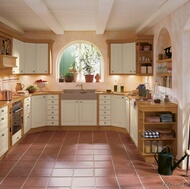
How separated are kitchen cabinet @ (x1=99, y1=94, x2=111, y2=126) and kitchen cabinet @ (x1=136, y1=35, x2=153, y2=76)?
107 centimetres

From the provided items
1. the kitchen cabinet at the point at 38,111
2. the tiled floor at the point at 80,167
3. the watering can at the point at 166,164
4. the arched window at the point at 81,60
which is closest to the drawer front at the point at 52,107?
Result: the kitchen cabinet at the point at 38,111

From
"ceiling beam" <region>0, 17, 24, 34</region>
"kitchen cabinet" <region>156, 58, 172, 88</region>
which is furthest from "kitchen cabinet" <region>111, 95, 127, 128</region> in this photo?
"ceiling beam" <region>0, 17, 24, 34</region>

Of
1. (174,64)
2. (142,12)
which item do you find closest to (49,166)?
(174,64)

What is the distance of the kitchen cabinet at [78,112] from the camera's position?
777 centimetres

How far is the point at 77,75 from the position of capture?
852 centimetres

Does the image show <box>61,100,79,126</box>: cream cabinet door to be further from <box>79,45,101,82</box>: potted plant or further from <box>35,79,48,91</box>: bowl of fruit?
<box>79,45,101,82</box>: potted plant

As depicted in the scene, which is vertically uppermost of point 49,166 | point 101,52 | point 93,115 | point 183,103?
point 101,52

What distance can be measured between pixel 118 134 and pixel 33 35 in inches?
141

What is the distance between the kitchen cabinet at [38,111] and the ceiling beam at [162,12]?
3098 millimetres

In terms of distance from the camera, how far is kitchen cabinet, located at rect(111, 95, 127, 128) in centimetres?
754

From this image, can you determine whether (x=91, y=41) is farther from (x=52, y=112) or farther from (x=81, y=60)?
(x=52, y=112)

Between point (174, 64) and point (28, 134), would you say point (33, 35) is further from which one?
point (174, 64)

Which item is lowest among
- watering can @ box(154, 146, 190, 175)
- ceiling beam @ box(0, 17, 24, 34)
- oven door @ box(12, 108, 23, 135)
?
watering can @ box(154, 146, 190, 175)

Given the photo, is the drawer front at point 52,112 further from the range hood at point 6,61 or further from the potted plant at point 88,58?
the range hood at point 6,61
